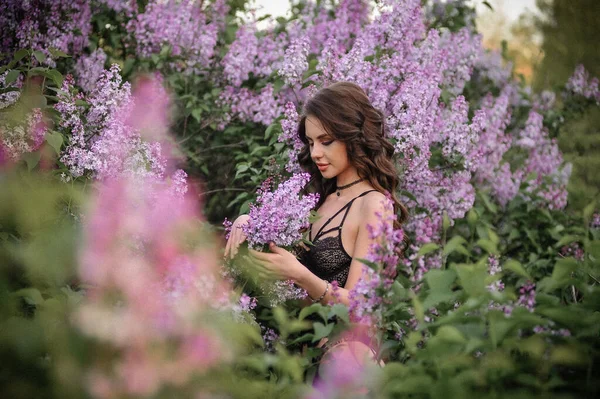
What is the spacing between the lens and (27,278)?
57.2 inches

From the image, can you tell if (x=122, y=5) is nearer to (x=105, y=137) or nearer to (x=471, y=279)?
(x=105, y=137)

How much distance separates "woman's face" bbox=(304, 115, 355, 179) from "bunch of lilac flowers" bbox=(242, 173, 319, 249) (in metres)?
0.62

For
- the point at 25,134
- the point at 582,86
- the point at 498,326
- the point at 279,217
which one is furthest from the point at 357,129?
the point at 582,86

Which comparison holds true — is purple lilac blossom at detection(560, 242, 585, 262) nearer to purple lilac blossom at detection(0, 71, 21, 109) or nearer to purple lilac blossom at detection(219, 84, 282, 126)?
purple lilac blossom at detection(219, 84, 282, 126)

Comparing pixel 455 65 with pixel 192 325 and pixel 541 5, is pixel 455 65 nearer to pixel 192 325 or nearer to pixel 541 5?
pixel 192 325

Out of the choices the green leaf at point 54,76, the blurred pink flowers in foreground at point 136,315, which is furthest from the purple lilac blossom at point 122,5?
the blurred pink flowers in foreground at point 136,315

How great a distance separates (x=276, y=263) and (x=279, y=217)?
0.20m

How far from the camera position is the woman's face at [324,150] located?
2873 millimetres

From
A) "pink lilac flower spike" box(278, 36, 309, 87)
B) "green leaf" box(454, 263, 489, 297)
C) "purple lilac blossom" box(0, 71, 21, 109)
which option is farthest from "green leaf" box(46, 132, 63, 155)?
"green leaf" box(454, 263, 489, 297)

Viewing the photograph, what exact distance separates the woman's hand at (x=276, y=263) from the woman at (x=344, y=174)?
269 millimetres

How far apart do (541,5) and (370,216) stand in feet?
47.7

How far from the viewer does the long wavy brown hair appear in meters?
2.88

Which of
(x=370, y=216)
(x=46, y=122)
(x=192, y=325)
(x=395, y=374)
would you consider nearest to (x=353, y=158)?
(x=370, y=216)

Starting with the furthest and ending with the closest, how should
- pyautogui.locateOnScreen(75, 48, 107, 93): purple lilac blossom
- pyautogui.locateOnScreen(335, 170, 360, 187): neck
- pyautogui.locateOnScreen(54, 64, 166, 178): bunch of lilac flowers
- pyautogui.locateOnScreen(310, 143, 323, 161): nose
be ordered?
pyautogui.locateOnScreen(75, 48, 107, 93): purple lilac blossom
pyautogui.locateOnScreen(335, 170, 360, 187): neck
pyautogui.locateOnScreen(310, 143, 323, 161): nose
pyautogui.locateOnScreen(54, 64, 166, 178): bunch of lilac flowers
